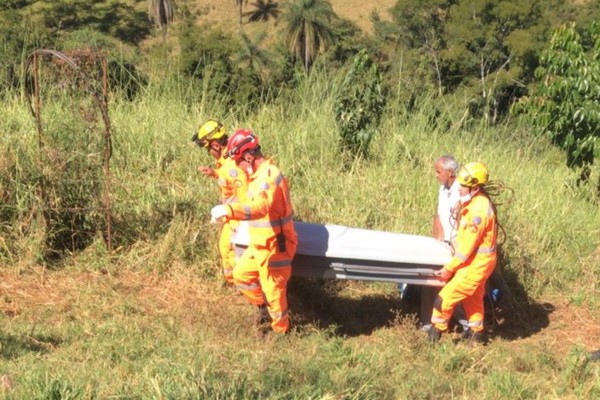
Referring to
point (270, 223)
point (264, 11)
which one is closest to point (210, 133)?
point (270, 223)

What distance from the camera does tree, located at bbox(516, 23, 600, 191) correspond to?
25.7 feet

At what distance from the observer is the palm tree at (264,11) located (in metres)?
77.3

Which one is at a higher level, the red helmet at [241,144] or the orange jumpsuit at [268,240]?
the red helmet at [241,144]

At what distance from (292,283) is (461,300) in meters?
1.55

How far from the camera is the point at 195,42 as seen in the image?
2678 centimetres

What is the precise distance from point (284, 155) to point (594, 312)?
3.75 m

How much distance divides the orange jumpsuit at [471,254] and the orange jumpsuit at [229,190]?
158 cm

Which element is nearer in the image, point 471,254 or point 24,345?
point 24,345

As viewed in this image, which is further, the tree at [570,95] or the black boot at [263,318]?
the tree at [570,95]

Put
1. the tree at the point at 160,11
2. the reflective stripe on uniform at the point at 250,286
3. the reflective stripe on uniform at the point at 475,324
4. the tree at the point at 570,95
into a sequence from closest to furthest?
the reflective stripe on uniform at the point at 250,286 → the reflective stripe on uniform at the point at 475,324 → the tree at the point at 570,95 → the tree at the point at 160,11

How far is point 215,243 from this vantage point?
6.80 metres

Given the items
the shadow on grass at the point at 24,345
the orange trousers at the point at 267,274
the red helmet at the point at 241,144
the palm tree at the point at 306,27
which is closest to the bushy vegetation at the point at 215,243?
the shadow on grass at the point at 24,345

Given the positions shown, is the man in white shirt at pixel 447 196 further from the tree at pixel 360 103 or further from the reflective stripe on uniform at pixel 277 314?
the tree at pixel 360 103

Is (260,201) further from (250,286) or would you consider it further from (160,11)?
(160,11)
